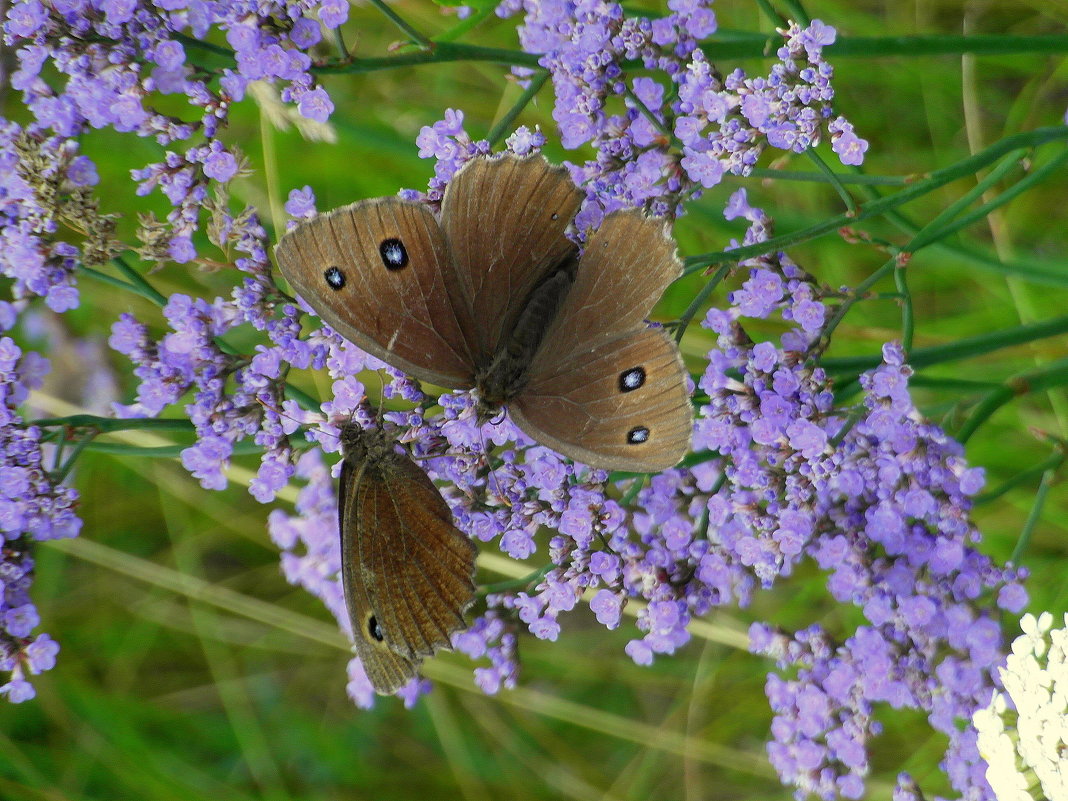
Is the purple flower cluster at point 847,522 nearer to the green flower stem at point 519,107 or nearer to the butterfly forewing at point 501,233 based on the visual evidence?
the butterfly forewing at point 501,233

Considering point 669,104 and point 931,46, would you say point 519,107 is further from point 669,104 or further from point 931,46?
point 931,46

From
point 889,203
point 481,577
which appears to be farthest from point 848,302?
point 481,577

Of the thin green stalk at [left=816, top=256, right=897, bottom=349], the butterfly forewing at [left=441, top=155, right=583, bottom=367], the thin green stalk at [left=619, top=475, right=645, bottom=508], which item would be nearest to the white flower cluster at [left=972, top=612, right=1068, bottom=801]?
the thin green stalk at [left=816, top=256, right=897, bottom=349]

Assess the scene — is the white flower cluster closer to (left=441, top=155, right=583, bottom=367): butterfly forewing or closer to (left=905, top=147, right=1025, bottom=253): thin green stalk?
(left=905, top=147, right=1025, bottom=253): thin green stalk

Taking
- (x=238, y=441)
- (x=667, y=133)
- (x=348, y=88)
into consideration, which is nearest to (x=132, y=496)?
(x=348, y=88)

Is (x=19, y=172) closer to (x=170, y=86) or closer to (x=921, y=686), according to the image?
(x=170, y=86)

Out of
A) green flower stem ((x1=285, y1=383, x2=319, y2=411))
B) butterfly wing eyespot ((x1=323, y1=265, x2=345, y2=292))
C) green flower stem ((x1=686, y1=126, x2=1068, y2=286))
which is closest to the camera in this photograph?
green flower stem ((x1=686, y1=126, x2=1068, y2=286))
